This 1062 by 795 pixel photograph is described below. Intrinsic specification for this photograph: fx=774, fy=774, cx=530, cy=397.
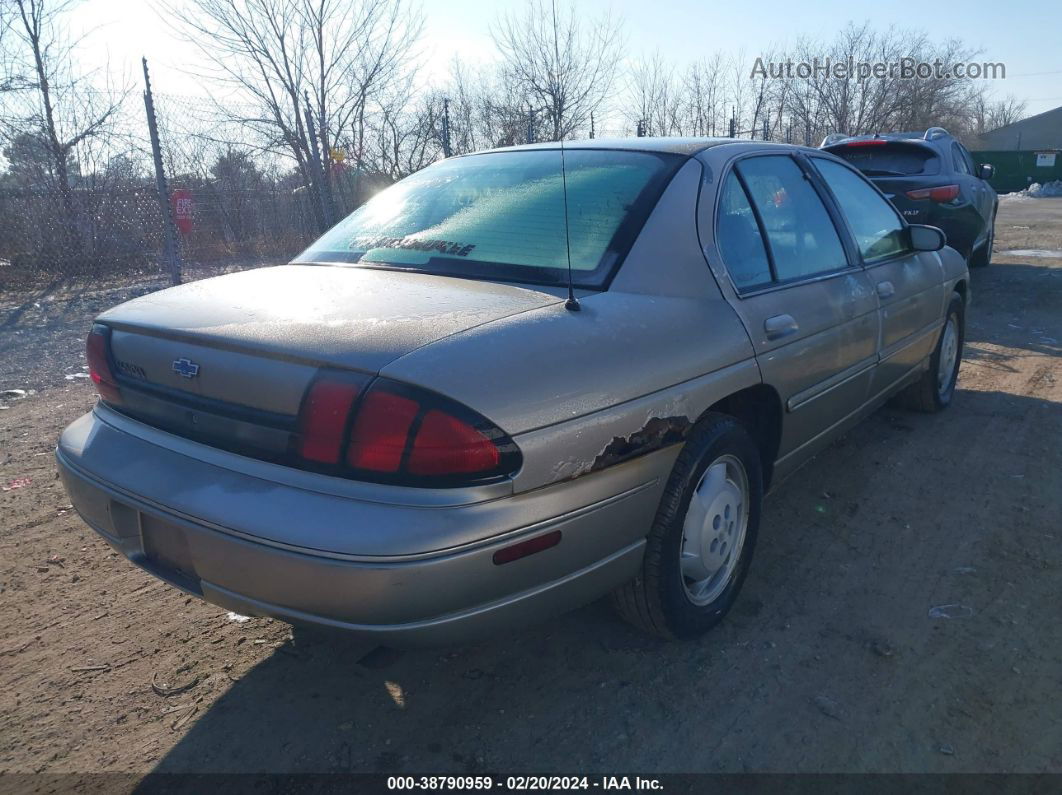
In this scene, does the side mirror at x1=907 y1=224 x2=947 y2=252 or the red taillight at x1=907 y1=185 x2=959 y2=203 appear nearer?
the side mirror at x1=907 y1=224 x2=947 y2=252

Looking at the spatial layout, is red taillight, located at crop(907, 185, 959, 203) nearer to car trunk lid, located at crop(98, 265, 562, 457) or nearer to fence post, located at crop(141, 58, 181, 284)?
car trunk lid, located at crop(98, 265, 562, 457)

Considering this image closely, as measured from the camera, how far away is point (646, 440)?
2162mm

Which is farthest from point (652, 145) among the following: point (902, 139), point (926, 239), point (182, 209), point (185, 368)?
point (182, 209)

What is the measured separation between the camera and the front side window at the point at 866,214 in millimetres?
3688

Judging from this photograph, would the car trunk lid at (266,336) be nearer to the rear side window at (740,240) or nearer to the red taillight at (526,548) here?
the red taillight at (526,548)

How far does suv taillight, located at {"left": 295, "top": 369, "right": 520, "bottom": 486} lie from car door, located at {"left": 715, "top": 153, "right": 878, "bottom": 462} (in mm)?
1232

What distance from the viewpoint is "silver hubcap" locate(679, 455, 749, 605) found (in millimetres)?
2525

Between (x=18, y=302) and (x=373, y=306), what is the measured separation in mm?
8878

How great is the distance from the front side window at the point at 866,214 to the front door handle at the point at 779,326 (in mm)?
1054

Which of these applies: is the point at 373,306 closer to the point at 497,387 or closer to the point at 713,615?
the point at 497,387

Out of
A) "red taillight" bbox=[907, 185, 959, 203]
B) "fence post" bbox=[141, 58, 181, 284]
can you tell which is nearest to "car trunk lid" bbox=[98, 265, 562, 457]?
"fence post" bbox=[141, 58, 181, 284]

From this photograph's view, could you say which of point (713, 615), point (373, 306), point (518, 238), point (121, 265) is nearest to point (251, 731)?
point (373, 306)

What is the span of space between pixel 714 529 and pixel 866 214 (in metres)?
2.16

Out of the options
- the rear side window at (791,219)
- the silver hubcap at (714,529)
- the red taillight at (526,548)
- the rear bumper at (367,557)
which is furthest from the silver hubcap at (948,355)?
the red taillight at (526,548)
